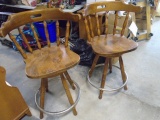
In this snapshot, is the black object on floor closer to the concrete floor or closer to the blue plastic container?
the concrete floor

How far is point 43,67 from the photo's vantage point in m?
1.20

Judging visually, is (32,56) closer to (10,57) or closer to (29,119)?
(29,119)

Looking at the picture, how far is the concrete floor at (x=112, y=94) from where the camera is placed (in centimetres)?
147

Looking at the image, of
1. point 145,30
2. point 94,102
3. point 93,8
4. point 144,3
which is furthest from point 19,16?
point 145,30

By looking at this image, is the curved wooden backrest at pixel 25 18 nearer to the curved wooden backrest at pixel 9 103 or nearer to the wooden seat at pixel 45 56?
the wooden seat at pixel 45 56

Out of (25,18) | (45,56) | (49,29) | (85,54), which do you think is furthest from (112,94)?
(49,29)

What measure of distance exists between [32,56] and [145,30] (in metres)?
2.49

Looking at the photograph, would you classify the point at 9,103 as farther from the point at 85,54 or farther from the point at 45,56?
the point at 85,54

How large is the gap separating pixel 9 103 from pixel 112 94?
1.05 meters

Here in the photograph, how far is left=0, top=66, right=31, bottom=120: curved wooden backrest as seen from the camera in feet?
4.06

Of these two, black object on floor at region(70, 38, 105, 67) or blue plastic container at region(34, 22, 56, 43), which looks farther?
blue plastic container at region(34, 22, 56, 43)

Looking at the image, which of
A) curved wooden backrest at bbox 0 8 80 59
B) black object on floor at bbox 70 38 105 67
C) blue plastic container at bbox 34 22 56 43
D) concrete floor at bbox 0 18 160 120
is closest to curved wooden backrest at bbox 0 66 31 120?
concrete floor at bbox 0 18 160 120

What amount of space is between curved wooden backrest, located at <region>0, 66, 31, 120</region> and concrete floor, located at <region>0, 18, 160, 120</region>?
4.7 inches

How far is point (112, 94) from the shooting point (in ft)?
5.56
